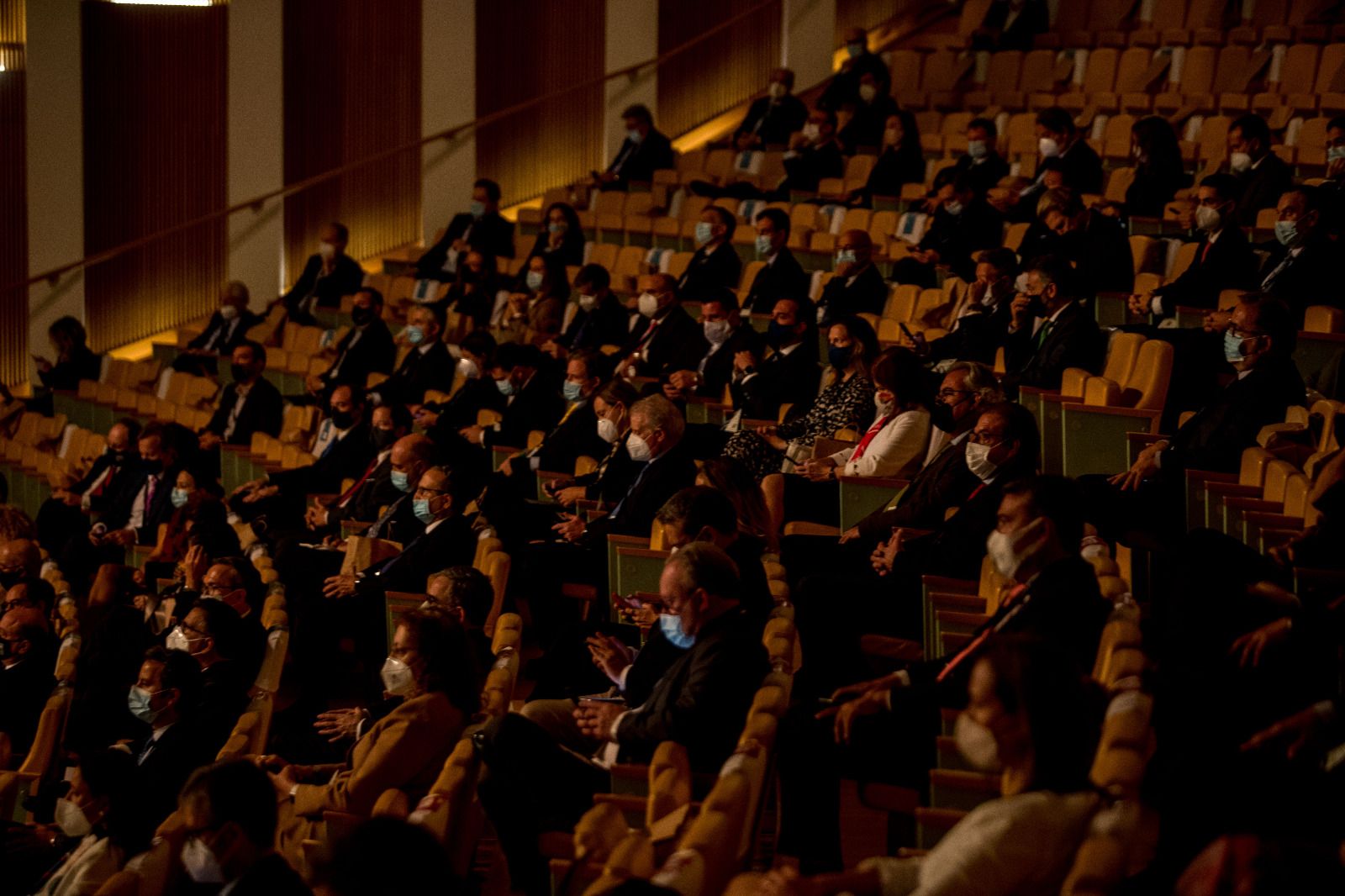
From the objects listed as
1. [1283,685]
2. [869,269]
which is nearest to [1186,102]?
[869,269]

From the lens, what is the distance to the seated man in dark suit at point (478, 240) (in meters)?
7.59

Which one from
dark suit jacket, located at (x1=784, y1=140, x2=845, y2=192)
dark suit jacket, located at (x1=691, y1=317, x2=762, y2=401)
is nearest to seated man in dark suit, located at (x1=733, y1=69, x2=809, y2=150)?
dark suit jacket, located at (x1=784, y1=140, x2=845, y2=192)

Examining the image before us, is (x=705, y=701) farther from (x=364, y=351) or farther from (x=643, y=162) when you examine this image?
(x=643, y=162)

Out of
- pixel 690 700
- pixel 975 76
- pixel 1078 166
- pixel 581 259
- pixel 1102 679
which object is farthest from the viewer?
pixel 975 76

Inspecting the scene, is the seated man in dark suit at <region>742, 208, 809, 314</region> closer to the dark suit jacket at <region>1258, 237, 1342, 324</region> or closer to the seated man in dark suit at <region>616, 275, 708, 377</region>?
the seated man in dark suit at <region>616, 275, 708, 377</region>

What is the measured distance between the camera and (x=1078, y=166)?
20.6 feet

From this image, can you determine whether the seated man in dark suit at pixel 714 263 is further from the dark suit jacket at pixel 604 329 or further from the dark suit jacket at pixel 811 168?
the dark suit jacket at pixel 811 168

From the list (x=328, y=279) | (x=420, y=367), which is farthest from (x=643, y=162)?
(x=420, y=367)

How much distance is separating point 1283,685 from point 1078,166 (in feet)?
13.7

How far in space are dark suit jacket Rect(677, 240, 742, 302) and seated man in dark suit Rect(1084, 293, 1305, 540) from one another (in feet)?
9.84

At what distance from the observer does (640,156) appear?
8.00 metres

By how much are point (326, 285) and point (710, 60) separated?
278 cm

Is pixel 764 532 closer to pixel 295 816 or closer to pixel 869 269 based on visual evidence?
pixel 295 816

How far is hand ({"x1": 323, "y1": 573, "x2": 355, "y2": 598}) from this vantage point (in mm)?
4133
